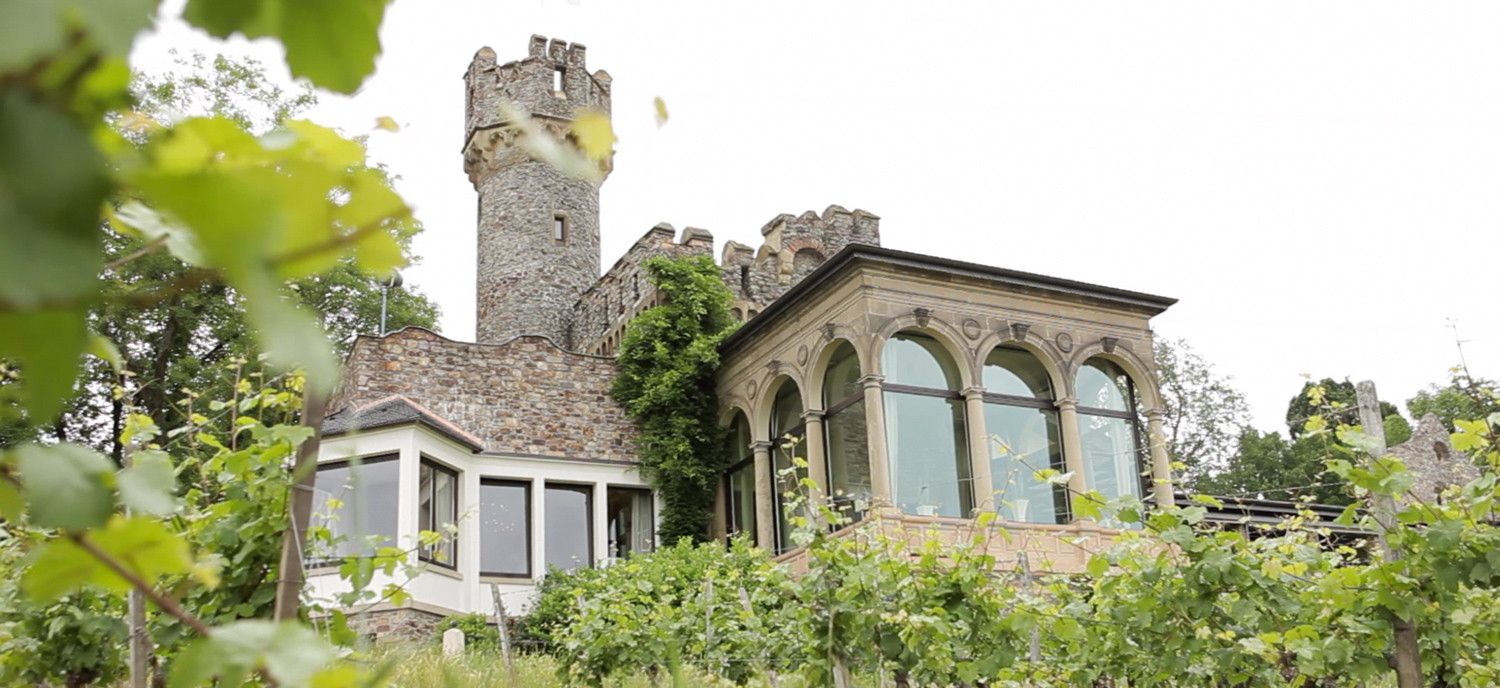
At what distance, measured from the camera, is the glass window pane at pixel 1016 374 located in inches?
622

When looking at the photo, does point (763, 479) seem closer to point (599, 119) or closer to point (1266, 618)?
point (1266, 618)

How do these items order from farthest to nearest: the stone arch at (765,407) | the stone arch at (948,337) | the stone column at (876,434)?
the stone arch at (765,407)
the stone arch at (948,337)
the stone column at (876,434)

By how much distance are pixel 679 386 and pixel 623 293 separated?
3233 millimetres

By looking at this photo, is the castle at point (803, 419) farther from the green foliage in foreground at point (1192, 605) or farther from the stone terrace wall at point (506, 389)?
the green foliage in foreground at point (1192, 605)

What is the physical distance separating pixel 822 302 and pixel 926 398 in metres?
1.77

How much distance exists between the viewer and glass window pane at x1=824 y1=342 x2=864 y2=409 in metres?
15.5

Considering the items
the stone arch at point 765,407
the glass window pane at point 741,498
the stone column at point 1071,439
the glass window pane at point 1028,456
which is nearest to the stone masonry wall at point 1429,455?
the stone column at point 1071,439

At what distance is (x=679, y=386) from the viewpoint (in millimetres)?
17750

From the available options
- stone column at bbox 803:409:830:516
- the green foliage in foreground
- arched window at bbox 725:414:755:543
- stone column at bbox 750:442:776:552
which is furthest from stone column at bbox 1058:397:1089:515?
the green foliage in foreground

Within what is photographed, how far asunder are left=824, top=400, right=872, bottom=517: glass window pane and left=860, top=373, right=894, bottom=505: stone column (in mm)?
326

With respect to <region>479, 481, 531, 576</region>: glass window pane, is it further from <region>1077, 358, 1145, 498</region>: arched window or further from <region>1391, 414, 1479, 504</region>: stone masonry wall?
<region>1391, 414, 1479, 504</region>: stone masonry wall

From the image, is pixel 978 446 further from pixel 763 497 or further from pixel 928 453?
pixel 763 497

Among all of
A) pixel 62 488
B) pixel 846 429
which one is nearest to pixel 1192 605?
pixel 62 488

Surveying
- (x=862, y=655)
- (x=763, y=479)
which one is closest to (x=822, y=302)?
(x=763, y=479)
